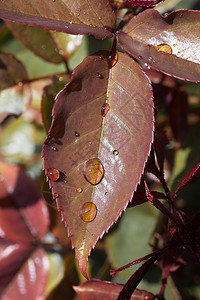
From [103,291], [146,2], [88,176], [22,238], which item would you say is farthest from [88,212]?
[22,238]

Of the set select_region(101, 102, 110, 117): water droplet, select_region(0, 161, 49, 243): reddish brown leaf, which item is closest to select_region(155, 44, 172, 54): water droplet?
select_region(101, 102, 110, 117): water droplet

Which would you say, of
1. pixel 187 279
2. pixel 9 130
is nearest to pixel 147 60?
pixel 187 279

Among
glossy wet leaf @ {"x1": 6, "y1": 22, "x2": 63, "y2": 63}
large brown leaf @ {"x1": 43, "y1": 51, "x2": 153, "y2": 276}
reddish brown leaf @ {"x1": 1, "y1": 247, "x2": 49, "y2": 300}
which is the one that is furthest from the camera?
reddish brown leaf @ {"x1": 1, "y1": 247, "x2": 49, "y2": 300}

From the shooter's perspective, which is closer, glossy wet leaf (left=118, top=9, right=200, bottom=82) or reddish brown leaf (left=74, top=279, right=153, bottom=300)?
glossy wet leaf (left=118, top=9, right=200, bottom=82)

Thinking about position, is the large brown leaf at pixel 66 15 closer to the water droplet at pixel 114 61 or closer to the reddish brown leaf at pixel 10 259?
the water droplet at pixel 114 61

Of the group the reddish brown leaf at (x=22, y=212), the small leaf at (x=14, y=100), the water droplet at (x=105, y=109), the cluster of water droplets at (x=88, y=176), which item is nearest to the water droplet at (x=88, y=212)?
the cluster of water droplets at (x=88, y=176)

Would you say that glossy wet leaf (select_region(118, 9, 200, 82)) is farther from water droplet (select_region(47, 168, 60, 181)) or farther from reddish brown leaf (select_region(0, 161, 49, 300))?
reddish brown leaf (select_region(0, 161, 49, 300))

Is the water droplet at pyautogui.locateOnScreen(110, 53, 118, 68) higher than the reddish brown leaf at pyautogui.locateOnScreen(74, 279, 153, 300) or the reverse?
higher
